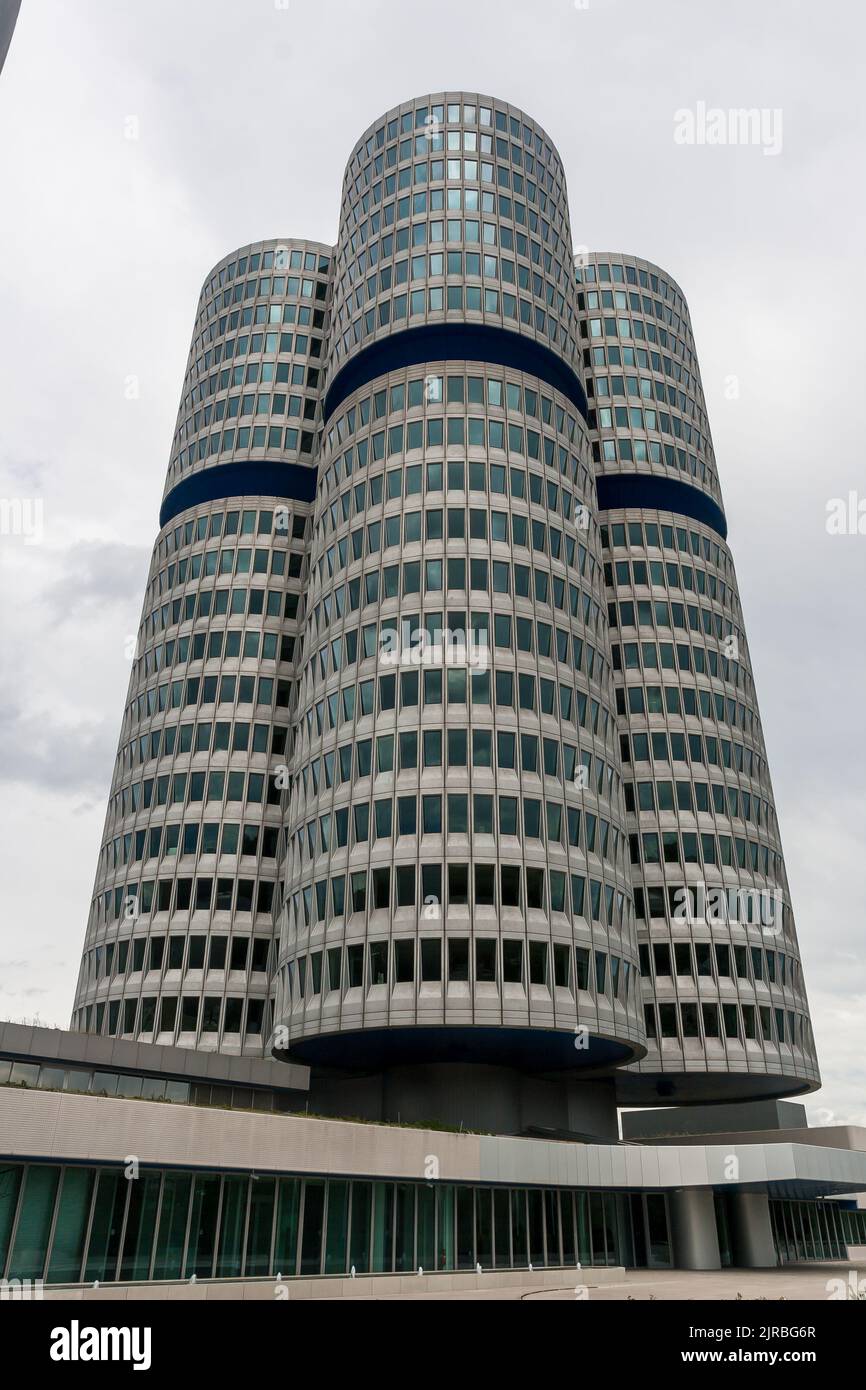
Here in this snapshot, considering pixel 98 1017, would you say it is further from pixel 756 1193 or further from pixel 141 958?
pixel 756 1193

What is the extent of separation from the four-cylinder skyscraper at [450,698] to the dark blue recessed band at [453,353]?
25cm

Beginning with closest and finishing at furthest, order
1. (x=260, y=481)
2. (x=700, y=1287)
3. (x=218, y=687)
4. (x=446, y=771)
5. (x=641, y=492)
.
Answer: (x=700, y=1287) → (x=446, y=771) → (x=218, y=687) → (x=260, y=481) → (x=641, y=492)

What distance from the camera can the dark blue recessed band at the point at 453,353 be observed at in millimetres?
69625

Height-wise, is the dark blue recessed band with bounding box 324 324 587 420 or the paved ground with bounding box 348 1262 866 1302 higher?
the dark blue recessed band with bounding box 324 324 587 420

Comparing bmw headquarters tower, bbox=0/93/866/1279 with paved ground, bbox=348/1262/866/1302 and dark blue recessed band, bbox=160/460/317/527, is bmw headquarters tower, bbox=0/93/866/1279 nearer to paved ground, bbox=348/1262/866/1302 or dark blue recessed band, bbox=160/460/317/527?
dark blue recessed band, bbox=160/460/317/527

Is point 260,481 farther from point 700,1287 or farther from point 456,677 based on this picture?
point 700,1287

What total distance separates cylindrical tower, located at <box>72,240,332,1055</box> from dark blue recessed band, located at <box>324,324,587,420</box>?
1657 centimetres

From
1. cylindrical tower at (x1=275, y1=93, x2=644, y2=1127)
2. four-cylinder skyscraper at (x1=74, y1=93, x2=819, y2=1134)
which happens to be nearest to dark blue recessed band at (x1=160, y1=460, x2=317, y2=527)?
four-cylinder skyscraper at (x1=74, y1=93, x2=819, y2=1134)

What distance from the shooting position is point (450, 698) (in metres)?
56.3

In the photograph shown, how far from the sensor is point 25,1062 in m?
47.2

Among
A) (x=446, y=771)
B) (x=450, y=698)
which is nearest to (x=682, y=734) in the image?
(x=450, y=698)

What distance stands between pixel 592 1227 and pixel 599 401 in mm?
70493

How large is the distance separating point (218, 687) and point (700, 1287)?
56.8m

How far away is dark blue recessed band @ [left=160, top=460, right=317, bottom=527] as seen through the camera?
87875 millimetres
